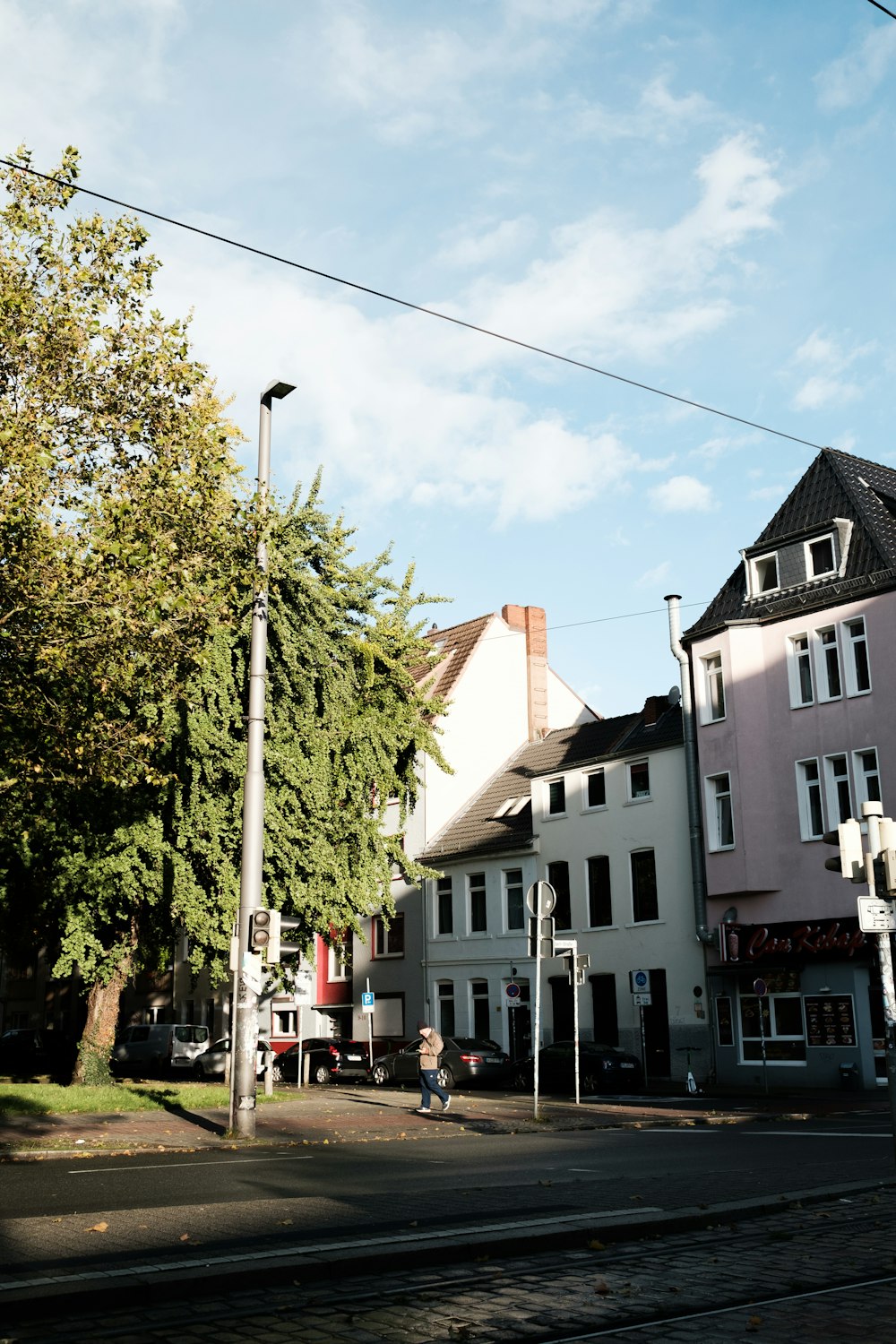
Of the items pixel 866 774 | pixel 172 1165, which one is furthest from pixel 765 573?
pixel 172 1165

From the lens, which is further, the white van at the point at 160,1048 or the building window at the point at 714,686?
the white van at the point at 160,1048

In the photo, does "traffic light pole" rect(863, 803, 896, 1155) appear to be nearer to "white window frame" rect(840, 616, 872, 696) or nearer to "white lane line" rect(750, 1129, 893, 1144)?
"white lane line" rect(750, 1129, 893, 1144)

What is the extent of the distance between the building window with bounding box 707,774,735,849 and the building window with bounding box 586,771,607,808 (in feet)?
18.0

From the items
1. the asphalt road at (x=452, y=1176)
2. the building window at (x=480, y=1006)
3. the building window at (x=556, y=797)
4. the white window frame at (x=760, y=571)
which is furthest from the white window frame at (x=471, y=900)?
the asphalt road at (x=452, y=1176)

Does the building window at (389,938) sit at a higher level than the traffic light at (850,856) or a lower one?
higher

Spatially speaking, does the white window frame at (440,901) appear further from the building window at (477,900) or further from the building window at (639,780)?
the building window at (639,780)

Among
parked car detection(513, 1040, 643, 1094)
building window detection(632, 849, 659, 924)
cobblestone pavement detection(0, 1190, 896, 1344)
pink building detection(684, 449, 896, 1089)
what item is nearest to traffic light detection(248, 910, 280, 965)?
cobblestone pavement detection(0, 1190, 896, 1344)

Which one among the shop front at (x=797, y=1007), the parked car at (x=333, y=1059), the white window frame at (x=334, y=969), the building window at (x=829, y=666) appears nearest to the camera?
the shop front at (x=797, y=1007)

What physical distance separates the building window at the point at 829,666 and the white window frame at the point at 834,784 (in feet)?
4.96

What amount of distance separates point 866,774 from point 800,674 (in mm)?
3413

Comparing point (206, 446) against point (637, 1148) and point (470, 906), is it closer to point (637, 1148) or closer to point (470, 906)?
point (637, 1148)

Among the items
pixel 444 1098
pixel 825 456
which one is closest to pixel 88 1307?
pixel 444 1098

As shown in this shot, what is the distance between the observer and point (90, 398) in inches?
701

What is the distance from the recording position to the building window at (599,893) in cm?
4106
